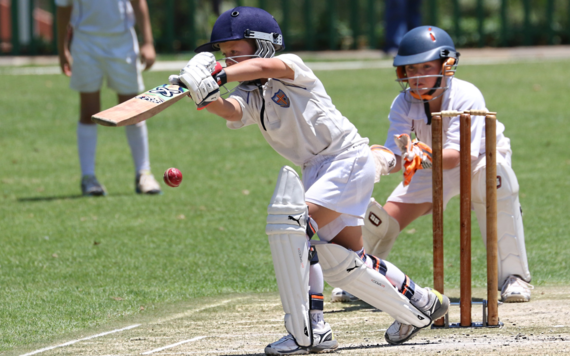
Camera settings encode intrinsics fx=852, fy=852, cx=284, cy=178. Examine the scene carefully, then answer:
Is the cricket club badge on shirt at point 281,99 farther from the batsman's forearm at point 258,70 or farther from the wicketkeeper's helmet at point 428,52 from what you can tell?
the wicketkeeper's helmet at point 428,52

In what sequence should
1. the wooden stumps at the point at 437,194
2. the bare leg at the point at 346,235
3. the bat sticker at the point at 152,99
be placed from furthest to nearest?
1. the wooden stumps at the point at 437,194
2. the bare leg at the point at 346,235
3. the bat sticker at the point at 152,99

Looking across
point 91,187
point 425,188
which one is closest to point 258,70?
point 425,188

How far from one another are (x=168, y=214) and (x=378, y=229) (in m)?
2.93

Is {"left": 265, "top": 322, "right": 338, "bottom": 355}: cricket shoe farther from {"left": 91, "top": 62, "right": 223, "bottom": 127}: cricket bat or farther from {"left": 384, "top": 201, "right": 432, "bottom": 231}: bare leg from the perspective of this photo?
{"left": 384, "top": 201, "right": 432, "bottom": 231}: bare leg

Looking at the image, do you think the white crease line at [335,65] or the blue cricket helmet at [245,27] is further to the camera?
the white crease line at [335,65]

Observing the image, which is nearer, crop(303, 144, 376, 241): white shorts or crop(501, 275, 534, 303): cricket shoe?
crop(303, 144, 376, 241): white shorts

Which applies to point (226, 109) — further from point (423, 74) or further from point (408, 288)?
point (423, 74)

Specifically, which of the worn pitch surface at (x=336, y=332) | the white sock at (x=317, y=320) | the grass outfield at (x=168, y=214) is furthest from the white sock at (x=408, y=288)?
the grass outfield at (x=168, y=214)

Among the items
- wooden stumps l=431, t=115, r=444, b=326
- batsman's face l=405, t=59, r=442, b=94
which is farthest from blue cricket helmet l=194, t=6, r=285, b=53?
batsman's face l=405, t=59, r=442, b=94

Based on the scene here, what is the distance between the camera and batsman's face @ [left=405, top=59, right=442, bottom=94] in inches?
203

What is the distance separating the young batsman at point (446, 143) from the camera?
5.10 m

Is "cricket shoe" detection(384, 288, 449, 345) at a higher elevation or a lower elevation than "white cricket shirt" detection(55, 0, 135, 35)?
lower

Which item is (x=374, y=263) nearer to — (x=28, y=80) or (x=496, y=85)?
(x=496, y=85)

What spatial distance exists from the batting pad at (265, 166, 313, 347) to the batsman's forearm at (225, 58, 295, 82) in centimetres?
44
